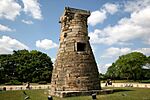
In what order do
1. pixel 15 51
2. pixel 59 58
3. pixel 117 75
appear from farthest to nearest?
1. pixel 117 75
2. pixel 15 51
3. pixel 59 58

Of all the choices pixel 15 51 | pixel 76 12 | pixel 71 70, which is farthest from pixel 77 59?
pixel 15 51

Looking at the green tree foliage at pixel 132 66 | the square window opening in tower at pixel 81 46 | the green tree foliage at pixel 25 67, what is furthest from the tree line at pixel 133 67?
the square window opening in tower at pixel 81 46

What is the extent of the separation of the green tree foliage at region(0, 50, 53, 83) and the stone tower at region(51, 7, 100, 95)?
3019 cm

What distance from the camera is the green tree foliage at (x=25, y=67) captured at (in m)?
53.9

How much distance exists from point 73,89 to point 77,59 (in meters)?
2.98

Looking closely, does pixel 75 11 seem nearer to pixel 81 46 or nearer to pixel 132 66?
pixel 81 46

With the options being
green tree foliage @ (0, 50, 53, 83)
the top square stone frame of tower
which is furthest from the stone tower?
green tree foliage @ (0, 50, 53, 83)

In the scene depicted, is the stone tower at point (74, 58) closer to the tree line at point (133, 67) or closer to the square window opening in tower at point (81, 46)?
the square window opening in tower at point (81, 46)

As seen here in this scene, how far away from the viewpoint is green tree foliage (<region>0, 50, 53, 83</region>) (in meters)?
53.9

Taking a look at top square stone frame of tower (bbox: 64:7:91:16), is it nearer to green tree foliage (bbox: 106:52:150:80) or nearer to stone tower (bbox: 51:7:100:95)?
stone tower (bbox: 51:7:100:95)

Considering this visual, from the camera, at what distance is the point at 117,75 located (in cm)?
6856

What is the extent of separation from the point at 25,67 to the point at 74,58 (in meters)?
33.7

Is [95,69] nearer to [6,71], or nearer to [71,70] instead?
[71,70]

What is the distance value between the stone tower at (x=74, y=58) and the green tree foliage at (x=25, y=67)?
3019 cm
